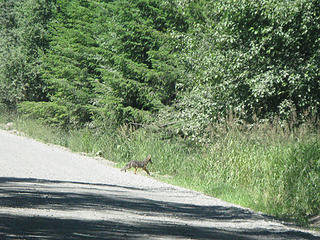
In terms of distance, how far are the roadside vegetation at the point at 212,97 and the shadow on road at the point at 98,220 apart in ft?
6.31

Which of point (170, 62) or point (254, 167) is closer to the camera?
point (254, 167)

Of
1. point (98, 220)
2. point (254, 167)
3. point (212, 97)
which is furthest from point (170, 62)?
point (98, 220)

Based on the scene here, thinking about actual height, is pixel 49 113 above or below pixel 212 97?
above

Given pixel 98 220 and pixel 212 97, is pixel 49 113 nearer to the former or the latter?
pixel 212 97

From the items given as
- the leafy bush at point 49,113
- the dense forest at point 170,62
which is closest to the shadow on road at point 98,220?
the dense forest at point 170,62

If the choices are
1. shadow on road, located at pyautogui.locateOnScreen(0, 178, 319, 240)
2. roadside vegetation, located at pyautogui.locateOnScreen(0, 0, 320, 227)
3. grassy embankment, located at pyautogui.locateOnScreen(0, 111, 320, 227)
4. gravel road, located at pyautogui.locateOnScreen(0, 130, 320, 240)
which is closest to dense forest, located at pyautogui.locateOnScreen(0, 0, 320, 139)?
roadside vegetation, located at pyautogui.locateOnScreen(0, 0, 320, 227)

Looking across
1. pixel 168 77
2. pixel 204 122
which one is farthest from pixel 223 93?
pixel 168 77

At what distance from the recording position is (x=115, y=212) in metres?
8.70

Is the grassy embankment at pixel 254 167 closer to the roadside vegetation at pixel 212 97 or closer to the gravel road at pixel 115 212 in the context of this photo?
the roadside vegetation at pixel 212 97

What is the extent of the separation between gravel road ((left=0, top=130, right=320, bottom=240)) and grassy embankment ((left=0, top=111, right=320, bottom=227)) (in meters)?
0.69

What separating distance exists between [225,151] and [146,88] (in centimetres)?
997

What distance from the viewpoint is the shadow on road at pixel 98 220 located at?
267 inches

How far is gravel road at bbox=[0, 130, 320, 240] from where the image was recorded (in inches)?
275

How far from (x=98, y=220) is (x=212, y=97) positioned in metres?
9.20
